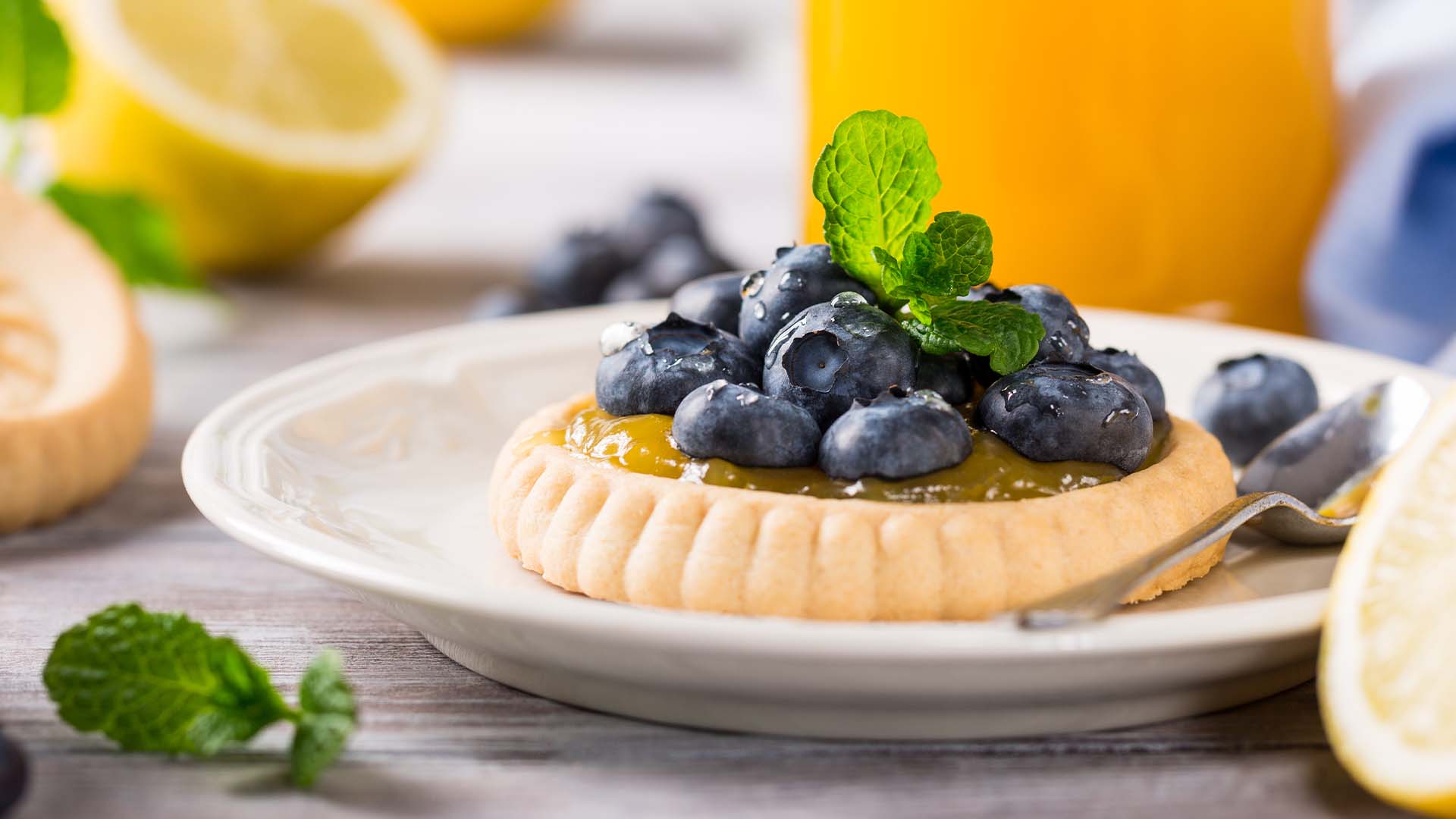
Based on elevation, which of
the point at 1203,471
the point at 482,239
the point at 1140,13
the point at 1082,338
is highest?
the point at 1140,13

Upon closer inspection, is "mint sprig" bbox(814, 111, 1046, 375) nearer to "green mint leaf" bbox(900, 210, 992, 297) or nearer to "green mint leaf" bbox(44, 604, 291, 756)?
"green mint leaf" bbox(900, 210, 992, 297)

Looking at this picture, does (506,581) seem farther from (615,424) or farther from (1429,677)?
(1429,677)

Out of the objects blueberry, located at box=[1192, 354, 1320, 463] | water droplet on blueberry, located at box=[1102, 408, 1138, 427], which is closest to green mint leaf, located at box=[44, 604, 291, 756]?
water droplet on blueberry, located at box=[1102, 408, 1138, 427]

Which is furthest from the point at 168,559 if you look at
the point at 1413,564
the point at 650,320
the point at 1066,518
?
the point at 1413,564

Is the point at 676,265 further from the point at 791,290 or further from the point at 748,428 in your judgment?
the point at 748,428

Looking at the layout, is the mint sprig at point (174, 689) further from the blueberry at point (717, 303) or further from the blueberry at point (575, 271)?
the blueberry at point (575, 271)

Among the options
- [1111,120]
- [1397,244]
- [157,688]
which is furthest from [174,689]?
[1397,244]

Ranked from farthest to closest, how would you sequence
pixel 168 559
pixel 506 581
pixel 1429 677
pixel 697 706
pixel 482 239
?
pixel 482 239, pixel 168 559, pixel 506 581, pixel 697 706, pixel 1429 677
